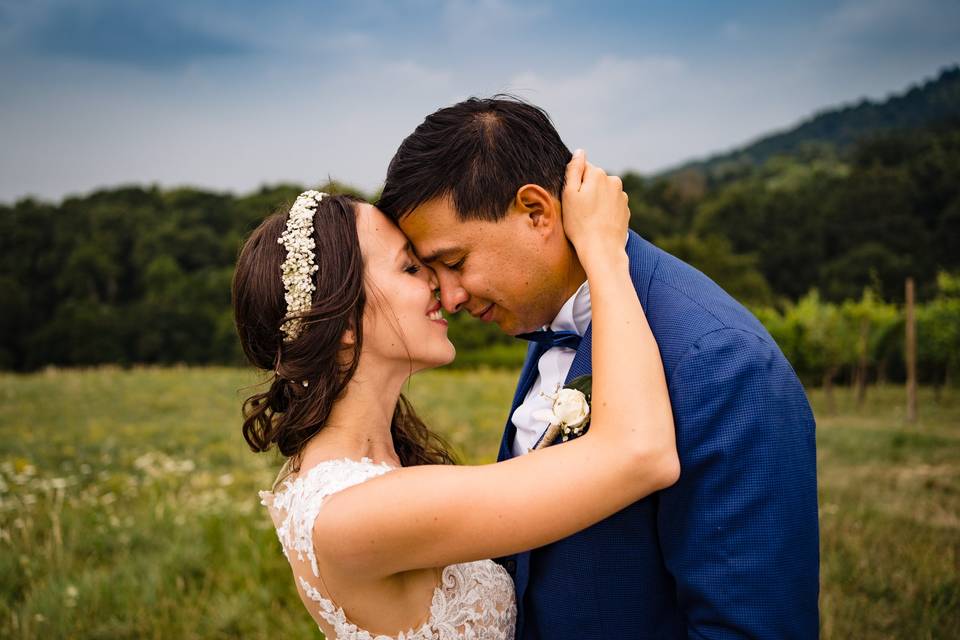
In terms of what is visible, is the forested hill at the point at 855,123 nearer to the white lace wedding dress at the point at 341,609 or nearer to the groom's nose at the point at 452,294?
the groom's nose at the point at 452,294

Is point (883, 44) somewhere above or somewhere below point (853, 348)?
above

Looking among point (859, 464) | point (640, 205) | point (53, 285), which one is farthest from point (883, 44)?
point (53, 285)

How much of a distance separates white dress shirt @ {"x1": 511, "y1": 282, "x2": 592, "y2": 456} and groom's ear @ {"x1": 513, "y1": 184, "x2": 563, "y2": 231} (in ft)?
0.90

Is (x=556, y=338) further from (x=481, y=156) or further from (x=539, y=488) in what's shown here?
(x=539, y=488)

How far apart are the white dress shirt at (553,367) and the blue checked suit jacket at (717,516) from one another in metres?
0.48

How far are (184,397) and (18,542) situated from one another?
44.5ft

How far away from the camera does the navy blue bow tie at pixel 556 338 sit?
265cm

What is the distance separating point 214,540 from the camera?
19.6 ft

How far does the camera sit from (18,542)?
226 inches

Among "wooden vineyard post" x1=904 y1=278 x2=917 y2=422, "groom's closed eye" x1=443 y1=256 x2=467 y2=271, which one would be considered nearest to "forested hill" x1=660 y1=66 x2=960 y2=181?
"wooden vineyard post" x1=904 y1=278 x2=917 y2=422

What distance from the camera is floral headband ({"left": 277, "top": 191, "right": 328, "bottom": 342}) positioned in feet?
8.65

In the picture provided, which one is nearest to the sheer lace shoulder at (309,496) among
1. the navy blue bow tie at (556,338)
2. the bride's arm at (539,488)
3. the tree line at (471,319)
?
the bride's arm at (539,488)

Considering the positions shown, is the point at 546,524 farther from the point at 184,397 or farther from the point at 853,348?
the point at 853,348

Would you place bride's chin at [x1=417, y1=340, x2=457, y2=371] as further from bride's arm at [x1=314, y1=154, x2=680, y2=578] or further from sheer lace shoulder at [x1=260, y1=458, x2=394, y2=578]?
bride's arm at [x1=314, y1=154, x2=680, y2=578]
